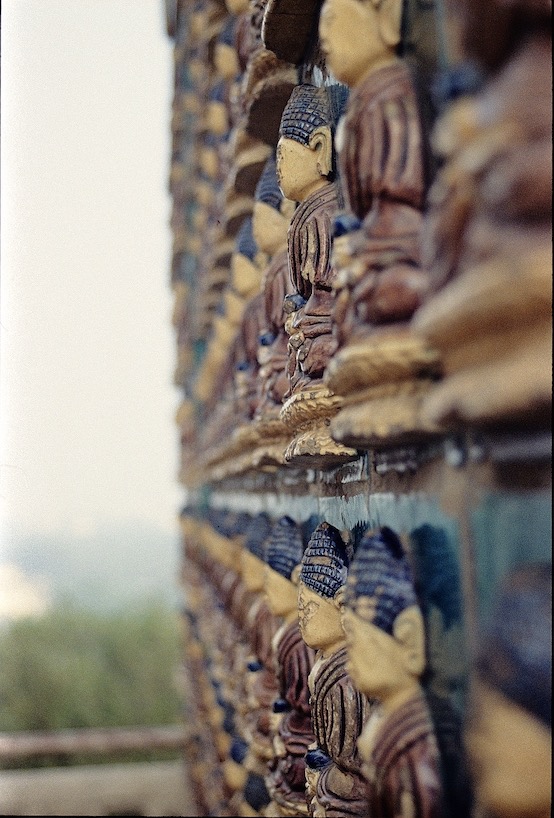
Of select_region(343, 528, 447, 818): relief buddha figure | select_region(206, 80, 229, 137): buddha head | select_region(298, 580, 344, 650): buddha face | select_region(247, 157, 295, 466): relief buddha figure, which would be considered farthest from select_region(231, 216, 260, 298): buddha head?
select_region(343, 528, 447, 818): relief buddha figure

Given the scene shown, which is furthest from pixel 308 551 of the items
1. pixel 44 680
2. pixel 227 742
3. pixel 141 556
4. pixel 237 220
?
pixel 141 556

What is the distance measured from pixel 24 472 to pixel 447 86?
1330mm

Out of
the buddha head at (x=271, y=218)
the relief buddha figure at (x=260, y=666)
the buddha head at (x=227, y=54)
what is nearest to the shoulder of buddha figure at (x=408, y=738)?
the relief buddha figure at (x=260, y=666)

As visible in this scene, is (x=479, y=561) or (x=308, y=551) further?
(x=308, y=551)

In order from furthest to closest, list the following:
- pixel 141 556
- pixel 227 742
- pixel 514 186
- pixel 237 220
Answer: pixel 141 556, pixel 227 742, pixel 237 220, pixel 514 186

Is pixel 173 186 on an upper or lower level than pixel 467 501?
upper

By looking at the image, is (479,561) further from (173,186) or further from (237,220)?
(173,186)

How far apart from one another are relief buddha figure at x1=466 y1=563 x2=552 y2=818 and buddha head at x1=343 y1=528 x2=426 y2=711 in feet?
0.26

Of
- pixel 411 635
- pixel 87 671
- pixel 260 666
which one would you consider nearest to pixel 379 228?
pixel 411 635

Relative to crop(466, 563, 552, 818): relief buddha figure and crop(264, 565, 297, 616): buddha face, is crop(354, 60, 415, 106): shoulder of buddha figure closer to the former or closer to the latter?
crop(466, 563, 552, 818): relief buddha figure

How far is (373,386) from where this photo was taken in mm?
751

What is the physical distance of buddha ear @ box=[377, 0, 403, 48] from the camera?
77 cm

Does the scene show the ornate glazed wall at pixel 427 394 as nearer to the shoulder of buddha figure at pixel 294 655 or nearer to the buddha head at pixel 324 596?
the buddha head at pixel 324 596

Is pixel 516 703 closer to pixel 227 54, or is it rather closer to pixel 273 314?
pixel 273 314
